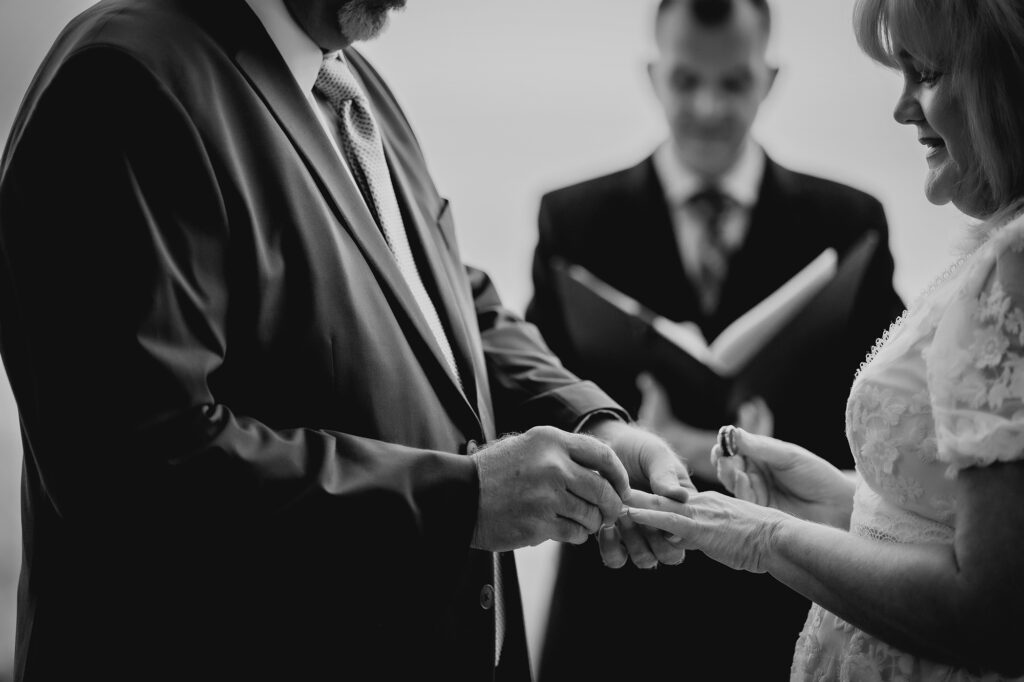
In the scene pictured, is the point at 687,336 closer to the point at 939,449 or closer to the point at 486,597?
the point at 486,597

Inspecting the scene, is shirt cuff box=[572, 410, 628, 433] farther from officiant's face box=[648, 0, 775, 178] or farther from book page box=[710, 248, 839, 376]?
officiant's face box=[648, 0, 775, 178]

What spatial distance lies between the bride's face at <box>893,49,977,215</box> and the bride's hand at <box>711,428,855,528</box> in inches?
17.7

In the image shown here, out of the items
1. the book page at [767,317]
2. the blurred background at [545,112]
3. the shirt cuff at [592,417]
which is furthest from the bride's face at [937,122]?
the blurred background at [545,112]

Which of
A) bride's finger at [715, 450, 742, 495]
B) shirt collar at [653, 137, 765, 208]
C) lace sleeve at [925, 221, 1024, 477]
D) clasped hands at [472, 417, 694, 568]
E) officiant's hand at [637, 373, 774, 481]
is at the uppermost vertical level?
lace sleeve at [925, 221, 1024, 477]

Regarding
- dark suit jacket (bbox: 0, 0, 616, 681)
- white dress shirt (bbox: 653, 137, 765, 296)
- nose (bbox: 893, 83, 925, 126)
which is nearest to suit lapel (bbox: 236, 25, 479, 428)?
dark suit jacket (bbox: 0, 0, 616, 681)

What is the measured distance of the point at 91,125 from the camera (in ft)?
3.43

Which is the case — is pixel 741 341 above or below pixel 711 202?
below

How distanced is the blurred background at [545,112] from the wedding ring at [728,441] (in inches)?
36.0

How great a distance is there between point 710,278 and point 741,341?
6.3 inches

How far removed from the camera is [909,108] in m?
1.13

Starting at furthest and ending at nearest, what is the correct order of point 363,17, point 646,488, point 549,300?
point 549,300, point 646,488, point 363,17

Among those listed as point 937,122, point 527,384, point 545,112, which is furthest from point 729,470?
point 545,112

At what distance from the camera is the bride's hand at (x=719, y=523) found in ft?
3.87

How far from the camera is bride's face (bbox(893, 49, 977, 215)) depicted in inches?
42.0
